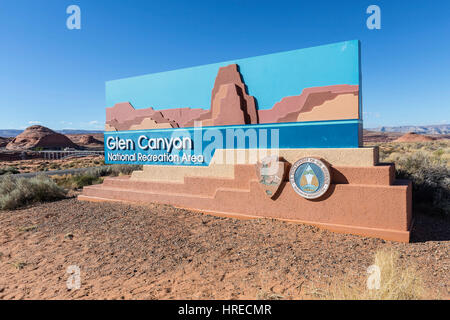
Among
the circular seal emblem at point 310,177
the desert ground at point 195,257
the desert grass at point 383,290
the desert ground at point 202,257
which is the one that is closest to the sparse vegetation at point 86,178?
the desert ground at point 202,257

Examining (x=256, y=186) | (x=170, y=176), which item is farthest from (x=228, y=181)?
(x=170, y=176)

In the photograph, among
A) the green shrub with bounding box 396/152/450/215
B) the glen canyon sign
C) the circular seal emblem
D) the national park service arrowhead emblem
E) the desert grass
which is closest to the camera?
the desert grass

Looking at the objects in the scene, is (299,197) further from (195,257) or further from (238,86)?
(238,86)

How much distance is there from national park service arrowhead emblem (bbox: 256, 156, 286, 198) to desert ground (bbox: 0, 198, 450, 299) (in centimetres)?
85

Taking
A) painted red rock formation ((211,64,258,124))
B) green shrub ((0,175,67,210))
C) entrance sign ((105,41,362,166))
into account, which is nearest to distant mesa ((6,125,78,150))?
green shrub ((0,175,67,210))

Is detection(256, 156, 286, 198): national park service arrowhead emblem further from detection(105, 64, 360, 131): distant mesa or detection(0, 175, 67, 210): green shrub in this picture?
detection(0, 175, 67, 210): green shrub

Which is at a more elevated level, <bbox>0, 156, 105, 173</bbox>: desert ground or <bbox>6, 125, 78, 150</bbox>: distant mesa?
<bbox>6, 125, 78, 150</bbox>: distant mesa

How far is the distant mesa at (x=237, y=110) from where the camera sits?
21.5ft

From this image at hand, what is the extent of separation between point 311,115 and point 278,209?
8.50 ft

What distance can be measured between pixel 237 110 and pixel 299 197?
3.17 meters

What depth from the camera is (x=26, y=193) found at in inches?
418

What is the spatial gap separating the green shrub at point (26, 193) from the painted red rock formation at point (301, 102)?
371 inches

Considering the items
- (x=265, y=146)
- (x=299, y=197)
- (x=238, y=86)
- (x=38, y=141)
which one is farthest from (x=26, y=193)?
(x=38, y=141)

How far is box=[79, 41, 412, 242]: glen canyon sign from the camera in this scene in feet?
19.9
